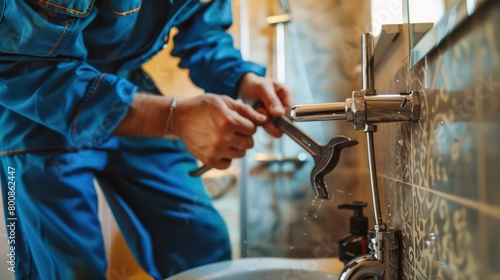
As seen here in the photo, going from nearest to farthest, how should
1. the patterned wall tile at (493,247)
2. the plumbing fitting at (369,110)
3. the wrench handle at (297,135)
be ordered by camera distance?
the patterned wall tile at (493,247) < the plumbing fitting at (369,110) < the wrench handle at (297,135)

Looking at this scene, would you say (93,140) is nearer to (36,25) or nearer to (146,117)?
(146,117)

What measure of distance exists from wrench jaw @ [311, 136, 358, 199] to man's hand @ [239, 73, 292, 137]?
0.45 feet

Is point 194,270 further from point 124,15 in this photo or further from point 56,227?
point 124,15

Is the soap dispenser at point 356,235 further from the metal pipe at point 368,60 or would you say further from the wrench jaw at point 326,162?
the metal pipe at point 368,60

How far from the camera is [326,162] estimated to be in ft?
2.62

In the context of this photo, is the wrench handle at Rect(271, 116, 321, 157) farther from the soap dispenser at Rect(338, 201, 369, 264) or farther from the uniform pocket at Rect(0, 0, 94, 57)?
the uniform pocket at Rect(0, 0, 94, 57)

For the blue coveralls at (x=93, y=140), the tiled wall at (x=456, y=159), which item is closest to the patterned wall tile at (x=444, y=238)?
the tiled wall at (x=456, y=159)

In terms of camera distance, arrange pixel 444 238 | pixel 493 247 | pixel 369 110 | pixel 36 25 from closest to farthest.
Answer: pixel 493 247 → pixel 444 238 → pixel 369 110 → pixel 36 25

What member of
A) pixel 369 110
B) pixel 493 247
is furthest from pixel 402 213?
pixel 493 247

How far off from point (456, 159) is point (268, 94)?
1.85 feet

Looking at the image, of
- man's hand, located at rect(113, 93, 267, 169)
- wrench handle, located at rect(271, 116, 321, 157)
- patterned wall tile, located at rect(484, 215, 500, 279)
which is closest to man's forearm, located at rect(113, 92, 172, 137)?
man's hand, located at rect(113, 93, 267, 169)

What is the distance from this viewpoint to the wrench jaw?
2.53ft

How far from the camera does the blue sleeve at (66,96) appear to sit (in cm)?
75

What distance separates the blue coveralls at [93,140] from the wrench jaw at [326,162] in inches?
10.0
